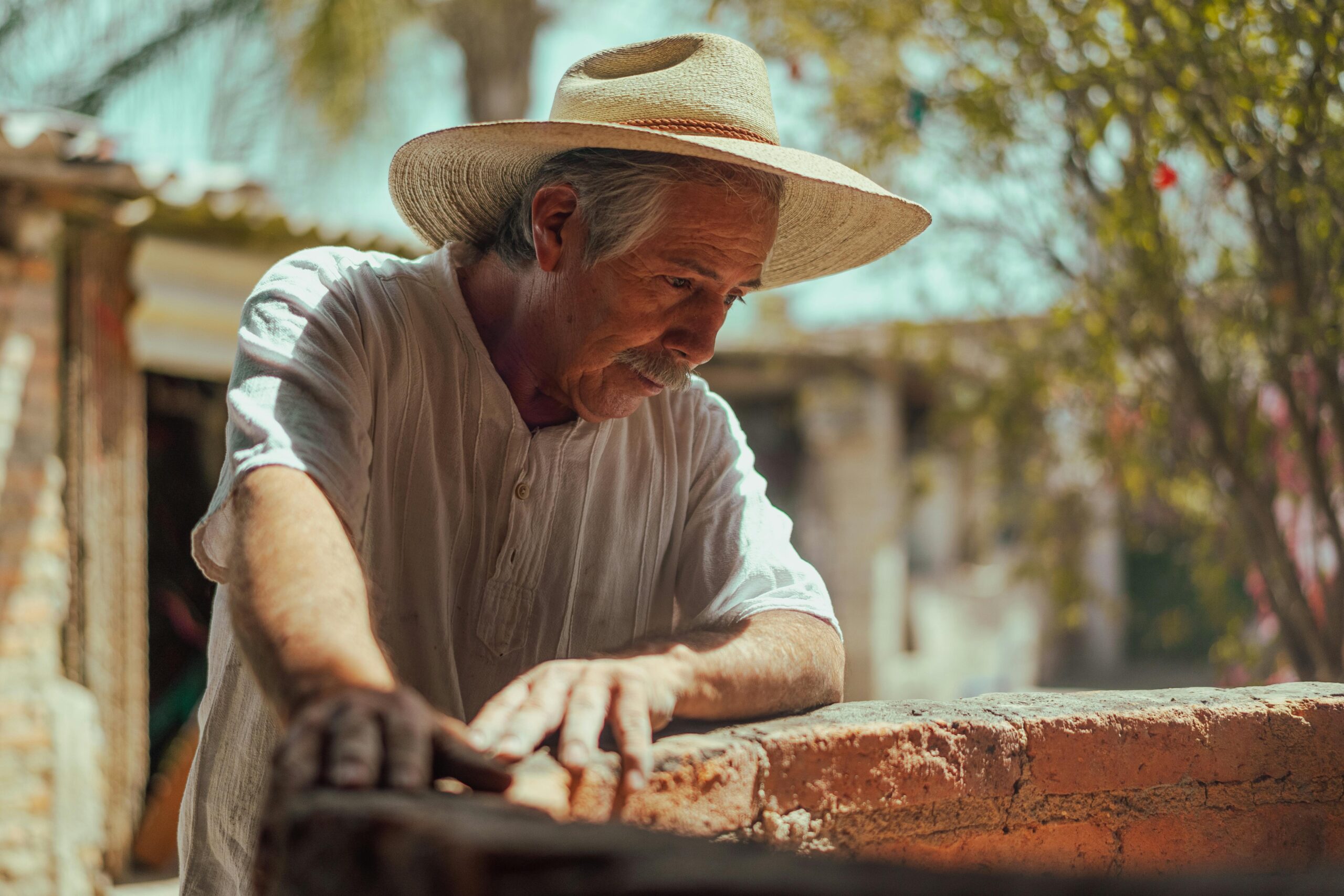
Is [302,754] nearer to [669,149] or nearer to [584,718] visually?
[584,718]

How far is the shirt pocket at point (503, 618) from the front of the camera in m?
1.96

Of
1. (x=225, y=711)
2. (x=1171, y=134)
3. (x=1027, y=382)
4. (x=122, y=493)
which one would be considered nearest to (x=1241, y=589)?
(x=1027, y=382)

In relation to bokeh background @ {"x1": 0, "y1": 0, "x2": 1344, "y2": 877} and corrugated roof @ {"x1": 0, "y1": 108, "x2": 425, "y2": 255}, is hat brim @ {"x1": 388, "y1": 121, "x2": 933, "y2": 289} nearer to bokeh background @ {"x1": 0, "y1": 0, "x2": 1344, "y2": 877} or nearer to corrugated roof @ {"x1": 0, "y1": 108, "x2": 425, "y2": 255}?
bokeh background @ {"x1": 0, "y1": 0, "x2": 1344, "y2": 877}

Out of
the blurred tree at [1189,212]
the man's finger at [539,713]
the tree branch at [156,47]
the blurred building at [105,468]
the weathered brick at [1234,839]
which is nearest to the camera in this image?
the man's finger at [539,713]

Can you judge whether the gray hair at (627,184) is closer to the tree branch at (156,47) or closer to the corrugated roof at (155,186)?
the corrugated roof at (155,186)

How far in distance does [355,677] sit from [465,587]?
2.48 feet

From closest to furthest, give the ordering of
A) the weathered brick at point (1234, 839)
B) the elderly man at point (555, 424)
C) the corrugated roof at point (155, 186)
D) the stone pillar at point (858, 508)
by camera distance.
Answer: the elderly man at point (555, 424) < the weathered brick at point (1234, 839) < the corrugated roof at point (155, 186) < the stone pillar at point (858, 508)

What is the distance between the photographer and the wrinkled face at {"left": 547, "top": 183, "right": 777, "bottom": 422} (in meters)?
1.92

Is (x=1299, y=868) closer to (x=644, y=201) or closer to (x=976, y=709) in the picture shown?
(x=976, y=709)

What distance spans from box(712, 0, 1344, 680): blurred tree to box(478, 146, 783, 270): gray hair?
173 cm

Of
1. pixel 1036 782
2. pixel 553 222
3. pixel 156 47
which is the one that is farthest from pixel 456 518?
pixel 156 47

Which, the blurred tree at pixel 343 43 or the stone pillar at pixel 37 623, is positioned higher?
the blurred tree at pixel 343 43

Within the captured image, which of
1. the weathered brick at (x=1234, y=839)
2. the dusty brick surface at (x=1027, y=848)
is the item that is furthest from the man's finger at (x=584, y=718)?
the weathered brick at (x=1234, y=839)

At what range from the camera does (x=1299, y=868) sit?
1060mm
